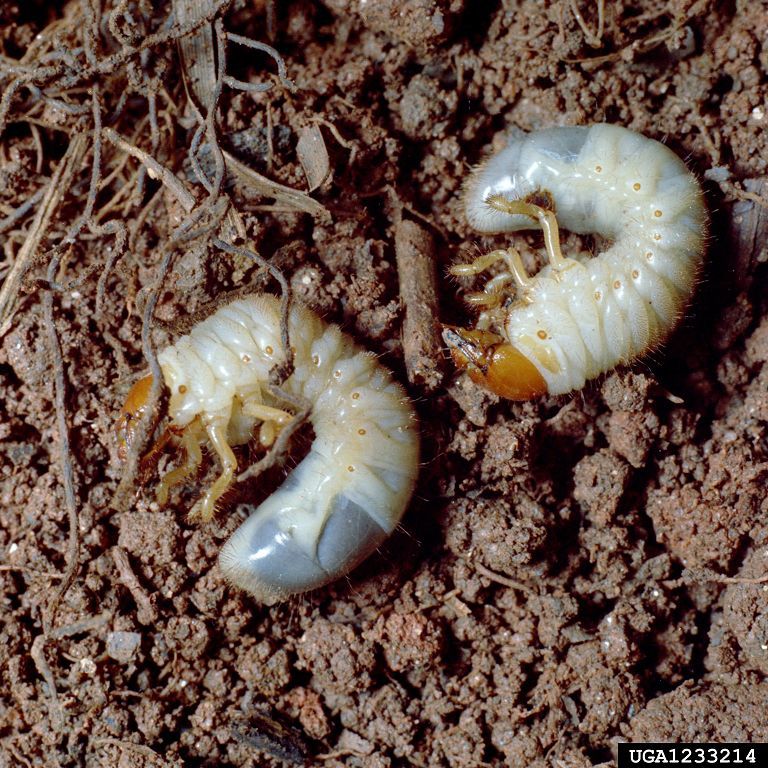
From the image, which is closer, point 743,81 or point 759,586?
point 759,586

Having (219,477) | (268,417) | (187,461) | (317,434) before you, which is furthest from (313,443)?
(187,461)

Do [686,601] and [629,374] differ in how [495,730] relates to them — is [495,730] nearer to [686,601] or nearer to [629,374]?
[686,601]

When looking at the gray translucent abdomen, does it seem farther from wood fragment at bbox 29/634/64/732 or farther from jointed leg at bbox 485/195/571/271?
jointed leg at bbox 485/195/571/271

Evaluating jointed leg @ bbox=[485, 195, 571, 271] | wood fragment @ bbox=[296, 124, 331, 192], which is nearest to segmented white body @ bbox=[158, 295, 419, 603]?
wood fragment @ bbox=[296, 124, 331, 192]

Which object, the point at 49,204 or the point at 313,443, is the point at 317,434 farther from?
the point at 49,204

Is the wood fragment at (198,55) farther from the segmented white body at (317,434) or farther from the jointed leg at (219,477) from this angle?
the jointed leg at (219,477)

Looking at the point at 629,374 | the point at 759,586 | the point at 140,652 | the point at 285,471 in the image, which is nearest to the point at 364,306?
the point at 285,471
